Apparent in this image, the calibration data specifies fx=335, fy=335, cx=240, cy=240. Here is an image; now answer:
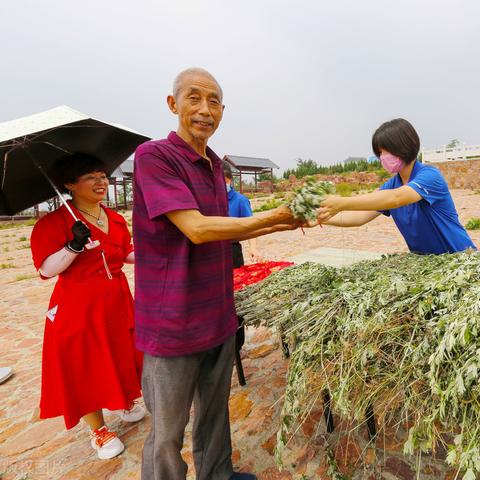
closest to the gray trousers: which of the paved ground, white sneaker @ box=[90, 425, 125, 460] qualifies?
the paved ground

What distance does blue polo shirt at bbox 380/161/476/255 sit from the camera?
2.14 meters

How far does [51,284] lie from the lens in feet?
26.4

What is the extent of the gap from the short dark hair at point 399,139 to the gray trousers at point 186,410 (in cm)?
161

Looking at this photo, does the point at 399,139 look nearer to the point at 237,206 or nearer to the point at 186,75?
the point at 186,75

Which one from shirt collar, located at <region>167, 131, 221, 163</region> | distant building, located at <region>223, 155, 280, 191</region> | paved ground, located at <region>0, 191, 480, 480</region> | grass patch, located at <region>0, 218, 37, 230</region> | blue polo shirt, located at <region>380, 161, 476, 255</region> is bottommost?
paved ground, located at <region>0, 191, 480, 480</region>

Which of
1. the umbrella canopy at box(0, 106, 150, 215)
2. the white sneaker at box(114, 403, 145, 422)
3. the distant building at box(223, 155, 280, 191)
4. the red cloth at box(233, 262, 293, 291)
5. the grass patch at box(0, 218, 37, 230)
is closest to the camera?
the umbrella canopy at box(0, 106, 150, 215)

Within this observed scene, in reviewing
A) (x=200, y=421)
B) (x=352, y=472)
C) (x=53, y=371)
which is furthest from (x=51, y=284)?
(x=352, y=472)

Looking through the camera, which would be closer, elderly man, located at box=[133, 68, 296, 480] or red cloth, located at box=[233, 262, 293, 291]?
elderly man, located at box=[133, 68, 296, 480]

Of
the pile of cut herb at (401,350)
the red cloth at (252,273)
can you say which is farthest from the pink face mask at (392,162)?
the red cloth at (252,273)

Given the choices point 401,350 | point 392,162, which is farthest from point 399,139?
point 401,350

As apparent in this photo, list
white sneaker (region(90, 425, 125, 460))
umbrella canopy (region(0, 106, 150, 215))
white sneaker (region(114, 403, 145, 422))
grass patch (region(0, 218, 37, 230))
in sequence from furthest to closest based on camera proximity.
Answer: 1. grass patch (region(0, 218, 37, 230))
2. white sneaker (region(114, 403, 145, 422))
3. white sneaker (region(90, 425, 125, 460))
4. umbrella canopy (region(0, 106, 150, 215))

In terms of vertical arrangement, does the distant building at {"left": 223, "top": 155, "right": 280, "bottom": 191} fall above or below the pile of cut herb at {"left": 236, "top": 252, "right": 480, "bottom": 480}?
above

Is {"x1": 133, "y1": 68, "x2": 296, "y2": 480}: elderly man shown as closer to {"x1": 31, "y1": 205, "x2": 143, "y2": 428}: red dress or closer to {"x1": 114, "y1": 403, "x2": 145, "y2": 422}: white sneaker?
{"x1": 31, "y1": 205, "x2": 143, "y2": 428}: red dress

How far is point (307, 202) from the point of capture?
156 cm
